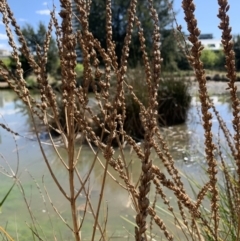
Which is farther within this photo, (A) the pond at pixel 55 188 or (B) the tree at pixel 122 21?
(B) the tree at pixel 122 21

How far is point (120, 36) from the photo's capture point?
20438 millimetres

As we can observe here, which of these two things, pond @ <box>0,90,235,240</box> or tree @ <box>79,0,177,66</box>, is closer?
pond @ <box>0,90,235,240</box>

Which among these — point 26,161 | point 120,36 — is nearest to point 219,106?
point 26,161

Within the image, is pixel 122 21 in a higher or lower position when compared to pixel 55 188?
higher

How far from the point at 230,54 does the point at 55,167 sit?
4.79m

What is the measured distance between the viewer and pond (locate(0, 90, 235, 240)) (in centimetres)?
297

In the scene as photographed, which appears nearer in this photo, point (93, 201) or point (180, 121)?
point (93, 201)

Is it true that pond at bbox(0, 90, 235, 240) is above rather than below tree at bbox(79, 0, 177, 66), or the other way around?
below

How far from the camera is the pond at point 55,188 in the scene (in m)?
2.97

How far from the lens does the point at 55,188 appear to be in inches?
170

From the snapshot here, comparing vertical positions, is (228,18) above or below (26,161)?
above

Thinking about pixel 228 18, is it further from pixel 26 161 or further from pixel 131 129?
pixel 131 129

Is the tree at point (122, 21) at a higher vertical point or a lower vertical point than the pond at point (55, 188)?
higher

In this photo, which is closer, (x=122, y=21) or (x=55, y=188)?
(x=55, y=188)
